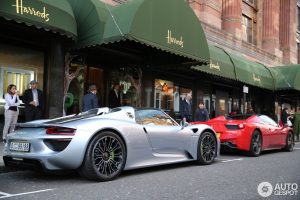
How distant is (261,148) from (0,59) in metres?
7.57

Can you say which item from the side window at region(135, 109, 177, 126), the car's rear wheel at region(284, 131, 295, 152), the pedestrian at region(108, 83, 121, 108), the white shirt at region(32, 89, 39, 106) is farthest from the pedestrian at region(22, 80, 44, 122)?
the car's rear wheel at region(284, 131, 295, 152)

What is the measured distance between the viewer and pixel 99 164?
6.30 meters

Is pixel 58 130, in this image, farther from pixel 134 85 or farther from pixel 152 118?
pixel 134 85

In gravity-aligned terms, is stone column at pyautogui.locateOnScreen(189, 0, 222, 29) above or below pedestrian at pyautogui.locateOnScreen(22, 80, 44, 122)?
above

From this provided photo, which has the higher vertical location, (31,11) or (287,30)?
(287,30)

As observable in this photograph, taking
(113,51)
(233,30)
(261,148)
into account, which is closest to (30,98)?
(113,51)

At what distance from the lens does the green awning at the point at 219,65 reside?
16244 millimetres

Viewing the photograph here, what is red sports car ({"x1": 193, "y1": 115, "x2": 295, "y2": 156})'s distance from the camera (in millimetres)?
10320

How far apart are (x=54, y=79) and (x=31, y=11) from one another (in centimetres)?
312

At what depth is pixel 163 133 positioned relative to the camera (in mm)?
7527

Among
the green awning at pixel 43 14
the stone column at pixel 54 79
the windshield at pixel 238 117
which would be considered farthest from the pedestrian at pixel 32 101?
the windshield at pixel 238 117

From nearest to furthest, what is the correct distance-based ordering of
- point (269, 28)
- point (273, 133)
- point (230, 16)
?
point (273, 133), point (230, 16), point (269, 28)

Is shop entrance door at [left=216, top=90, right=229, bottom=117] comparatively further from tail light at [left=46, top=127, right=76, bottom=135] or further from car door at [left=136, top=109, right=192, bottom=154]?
tail light at [left=46, top=127, right=76, bottom=135]

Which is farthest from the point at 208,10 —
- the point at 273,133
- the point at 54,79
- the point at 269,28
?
the point at 54,79
